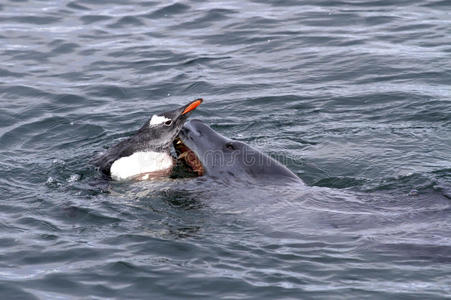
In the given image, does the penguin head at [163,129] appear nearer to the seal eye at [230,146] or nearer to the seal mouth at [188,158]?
the seal mouth at [188,158]

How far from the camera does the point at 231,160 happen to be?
8.45 metres

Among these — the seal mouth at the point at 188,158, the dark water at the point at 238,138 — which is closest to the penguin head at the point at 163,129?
the seal mouth at the point at 188,158

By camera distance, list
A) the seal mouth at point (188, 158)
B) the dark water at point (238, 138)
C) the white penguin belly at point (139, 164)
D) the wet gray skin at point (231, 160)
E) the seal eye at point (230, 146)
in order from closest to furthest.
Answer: the dark water at point (238, 138), the wet gray skin at point (231, 160), the seal eye at point (230, 146), the seal mouth at point (188, 158), the white penguin belly at point (139, 164)

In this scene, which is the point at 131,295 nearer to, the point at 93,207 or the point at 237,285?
the point at 237,285

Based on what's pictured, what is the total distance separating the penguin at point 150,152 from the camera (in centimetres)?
898

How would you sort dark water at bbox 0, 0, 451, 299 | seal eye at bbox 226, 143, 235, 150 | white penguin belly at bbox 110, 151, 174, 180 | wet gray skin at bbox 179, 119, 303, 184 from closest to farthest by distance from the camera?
dark water at bbox 0, 0, 451, 299
wet gray skin at bbox 179, 119, 303, 184
seal eye at bbox 226, 143, 235, 150
white penguin belly at bbox 110, 151, 174, 180

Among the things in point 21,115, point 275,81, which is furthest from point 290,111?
point 21,115

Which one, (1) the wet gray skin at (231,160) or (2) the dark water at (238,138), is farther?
(1) the wet gray skin at (231,160)

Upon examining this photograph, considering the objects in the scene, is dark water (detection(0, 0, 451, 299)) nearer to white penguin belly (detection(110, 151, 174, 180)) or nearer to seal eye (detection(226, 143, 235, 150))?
white penguin belly (detection(110, 151, 174, 180))

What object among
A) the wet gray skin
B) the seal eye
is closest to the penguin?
the wet gray skin

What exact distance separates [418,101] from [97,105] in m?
5.07

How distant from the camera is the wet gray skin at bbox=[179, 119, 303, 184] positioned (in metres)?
8.25

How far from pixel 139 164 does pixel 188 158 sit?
593 millimetres

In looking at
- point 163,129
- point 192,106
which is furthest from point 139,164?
point 192,106
